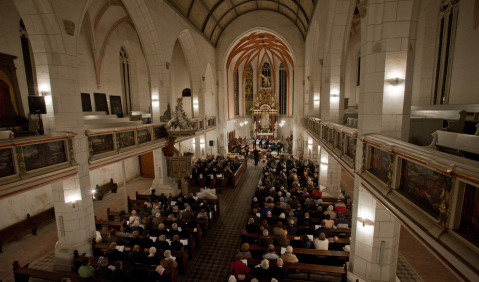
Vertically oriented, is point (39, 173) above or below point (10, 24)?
below

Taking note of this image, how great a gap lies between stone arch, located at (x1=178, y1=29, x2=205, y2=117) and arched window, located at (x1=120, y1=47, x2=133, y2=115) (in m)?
4.02

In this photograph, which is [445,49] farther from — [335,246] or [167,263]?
[167,263]

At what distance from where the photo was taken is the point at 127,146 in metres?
8.11

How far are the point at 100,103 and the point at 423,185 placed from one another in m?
14.8

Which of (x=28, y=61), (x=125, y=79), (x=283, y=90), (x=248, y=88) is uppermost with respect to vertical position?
(x=248, y=88)

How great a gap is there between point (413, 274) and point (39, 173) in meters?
9.29

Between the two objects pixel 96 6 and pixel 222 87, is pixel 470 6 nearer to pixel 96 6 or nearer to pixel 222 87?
pixel 96 6

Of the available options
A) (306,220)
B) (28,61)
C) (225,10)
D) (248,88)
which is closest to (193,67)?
(225,10)

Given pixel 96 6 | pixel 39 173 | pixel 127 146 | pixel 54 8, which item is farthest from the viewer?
pixel 96 6

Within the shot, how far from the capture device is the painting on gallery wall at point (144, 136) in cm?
882

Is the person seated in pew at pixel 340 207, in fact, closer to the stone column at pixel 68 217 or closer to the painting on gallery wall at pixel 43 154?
the stone column at pixel 68 217

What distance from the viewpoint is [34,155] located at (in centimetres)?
499

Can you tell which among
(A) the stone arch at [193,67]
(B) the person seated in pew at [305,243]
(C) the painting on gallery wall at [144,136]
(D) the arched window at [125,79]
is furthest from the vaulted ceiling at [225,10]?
(B) the person seated in pew at [305,243]

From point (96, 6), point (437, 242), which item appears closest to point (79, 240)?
point (437, 242)
